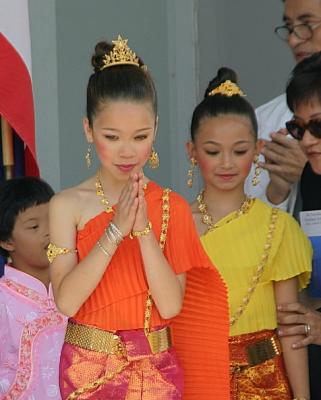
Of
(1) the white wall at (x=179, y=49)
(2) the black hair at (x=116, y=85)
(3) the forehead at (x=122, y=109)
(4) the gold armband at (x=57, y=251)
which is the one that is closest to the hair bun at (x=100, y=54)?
(2) the black hair at (x=116, y=85)

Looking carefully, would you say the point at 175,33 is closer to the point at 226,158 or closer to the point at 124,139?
the point at 226,158

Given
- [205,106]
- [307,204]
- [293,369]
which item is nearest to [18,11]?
[205,106]

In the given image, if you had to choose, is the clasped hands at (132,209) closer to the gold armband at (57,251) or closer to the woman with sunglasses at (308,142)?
the gold armband at (57,251)

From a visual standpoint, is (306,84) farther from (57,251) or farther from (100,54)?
(57,251)

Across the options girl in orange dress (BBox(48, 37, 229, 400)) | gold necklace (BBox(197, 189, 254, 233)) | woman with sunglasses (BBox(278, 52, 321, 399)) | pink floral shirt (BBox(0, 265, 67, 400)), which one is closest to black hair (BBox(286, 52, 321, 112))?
woman with sunglasses (BBox(278, 52, 321, 399))

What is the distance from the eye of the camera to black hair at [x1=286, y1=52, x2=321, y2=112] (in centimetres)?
326

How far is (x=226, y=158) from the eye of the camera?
137 inches

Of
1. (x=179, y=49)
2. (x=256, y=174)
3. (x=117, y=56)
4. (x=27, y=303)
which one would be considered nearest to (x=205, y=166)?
(x=256, y=174)

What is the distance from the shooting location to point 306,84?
328 cm

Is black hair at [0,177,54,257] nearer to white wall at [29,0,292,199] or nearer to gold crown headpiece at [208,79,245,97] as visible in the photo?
gold crown headpiece at [208,79,245,97]

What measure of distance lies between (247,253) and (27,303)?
0.72 m

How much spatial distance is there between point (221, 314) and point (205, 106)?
2.36 feet

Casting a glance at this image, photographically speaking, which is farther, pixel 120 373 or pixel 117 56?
pixel 117 56

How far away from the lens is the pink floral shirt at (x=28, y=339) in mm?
3648
